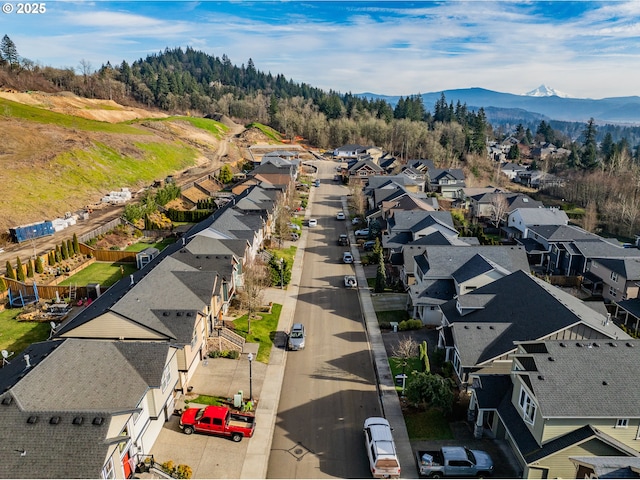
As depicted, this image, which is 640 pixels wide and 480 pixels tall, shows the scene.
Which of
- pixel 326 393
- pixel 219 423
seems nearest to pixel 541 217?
pixel 326 393

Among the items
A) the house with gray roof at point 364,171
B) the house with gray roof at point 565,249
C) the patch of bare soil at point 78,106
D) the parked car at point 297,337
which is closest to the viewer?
the parked car at point 297,337

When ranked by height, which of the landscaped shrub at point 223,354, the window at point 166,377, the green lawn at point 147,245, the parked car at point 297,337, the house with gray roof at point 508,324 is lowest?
the landscaped shrub at point 223,354

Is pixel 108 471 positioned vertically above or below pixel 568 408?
below

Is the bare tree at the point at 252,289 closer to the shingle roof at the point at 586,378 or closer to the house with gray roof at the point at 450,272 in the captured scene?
the house with gray roof at the point at 450,272

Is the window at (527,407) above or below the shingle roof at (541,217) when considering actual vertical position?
below

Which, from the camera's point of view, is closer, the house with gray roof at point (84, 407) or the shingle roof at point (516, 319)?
the house with gray roof at point (84, 407)

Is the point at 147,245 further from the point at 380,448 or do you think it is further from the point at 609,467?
the point at 609,467

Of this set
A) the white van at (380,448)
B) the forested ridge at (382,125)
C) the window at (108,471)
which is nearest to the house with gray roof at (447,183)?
the forested ridge at (382,125)
